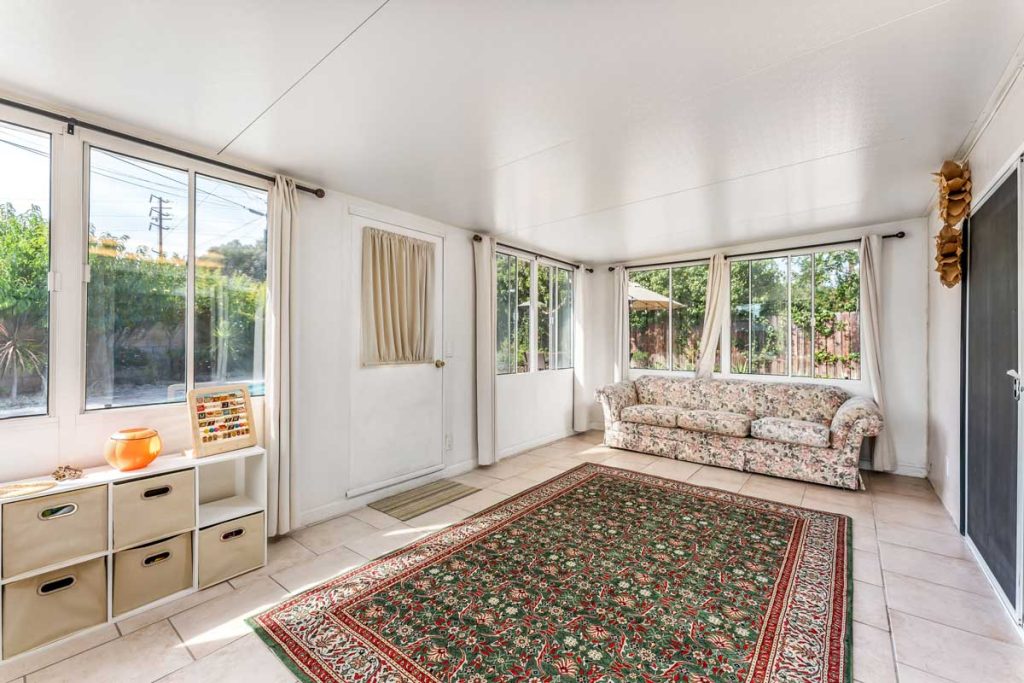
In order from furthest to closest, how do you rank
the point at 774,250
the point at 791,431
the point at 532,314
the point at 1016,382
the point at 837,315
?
the point at 532,314 → the point at 774,250 → the point at 837,315 → the point at 791,431 → the point at 1016,382

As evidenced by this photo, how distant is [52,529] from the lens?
1869 mm

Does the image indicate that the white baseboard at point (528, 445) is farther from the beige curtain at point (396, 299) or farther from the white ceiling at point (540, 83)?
the white ceiling at point (540, 83)

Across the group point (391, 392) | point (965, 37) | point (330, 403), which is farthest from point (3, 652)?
point (965, 37)

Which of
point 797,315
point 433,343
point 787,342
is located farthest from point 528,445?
point 797,315

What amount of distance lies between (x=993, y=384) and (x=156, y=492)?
14.8 ft

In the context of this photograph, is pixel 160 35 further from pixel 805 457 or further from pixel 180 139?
pixel 805 457

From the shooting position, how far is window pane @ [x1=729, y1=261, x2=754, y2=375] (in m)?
5.24

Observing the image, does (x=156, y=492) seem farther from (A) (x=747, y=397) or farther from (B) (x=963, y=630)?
(A) (x=747, y=397)

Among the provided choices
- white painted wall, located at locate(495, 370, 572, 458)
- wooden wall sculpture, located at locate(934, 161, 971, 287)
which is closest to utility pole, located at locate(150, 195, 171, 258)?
white painted wall, located at locate(495, 370, 572, 458)

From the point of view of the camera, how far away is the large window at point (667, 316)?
18.6ft

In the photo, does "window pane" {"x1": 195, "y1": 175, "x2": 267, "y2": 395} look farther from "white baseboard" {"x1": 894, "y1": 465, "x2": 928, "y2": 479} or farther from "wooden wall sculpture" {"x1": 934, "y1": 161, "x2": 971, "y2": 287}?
"white baseboard" {"x1": 894, "y1": 465, "x2": 928, "y2": 479}

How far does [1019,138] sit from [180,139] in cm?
431

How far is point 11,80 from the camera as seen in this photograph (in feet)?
6.28

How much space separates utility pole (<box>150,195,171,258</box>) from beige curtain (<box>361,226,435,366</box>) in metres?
1.31
